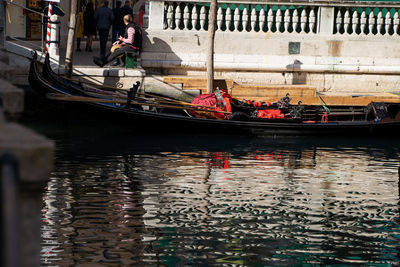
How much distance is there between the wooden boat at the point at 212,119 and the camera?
13.1 m

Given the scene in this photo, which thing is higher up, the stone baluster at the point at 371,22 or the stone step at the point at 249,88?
the stone baluster at the point at 371,22

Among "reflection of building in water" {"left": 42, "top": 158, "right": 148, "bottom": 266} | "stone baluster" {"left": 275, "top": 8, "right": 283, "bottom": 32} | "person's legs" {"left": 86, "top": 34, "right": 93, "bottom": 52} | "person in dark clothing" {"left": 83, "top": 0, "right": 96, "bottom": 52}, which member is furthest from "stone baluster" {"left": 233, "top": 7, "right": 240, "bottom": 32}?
"reflection of building in water" {"left": 42, "top": 158, "right": 148, "bottom": 266}

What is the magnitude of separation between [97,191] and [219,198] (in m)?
1.28

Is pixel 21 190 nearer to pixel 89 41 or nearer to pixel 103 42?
pixel 103 42

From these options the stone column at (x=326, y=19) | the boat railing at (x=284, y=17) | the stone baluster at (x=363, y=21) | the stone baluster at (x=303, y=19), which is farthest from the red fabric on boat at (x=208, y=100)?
the stone baluster at (x=363, y=21)

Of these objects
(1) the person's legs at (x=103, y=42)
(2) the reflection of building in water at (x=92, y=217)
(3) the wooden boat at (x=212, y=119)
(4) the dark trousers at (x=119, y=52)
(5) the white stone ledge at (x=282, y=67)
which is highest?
(1) the person's legs at (x=103, y=42)

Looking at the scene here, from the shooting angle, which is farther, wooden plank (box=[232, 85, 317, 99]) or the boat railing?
the boat railing

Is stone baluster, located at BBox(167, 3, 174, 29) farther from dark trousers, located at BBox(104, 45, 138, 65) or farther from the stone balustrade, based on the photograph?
dark trousers, located at BBox(104, 45, 138, 65)

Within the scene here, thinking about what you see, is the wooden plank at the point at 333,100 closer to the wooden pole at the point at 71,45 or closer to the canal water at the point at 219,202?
the canal water at the point at 219,202

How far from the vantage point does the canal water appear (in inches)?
242

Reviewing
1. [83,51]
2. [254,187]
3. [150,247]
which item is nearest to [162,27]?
[83,51]

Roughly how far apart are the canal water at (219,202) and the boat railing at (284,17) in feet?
9.74

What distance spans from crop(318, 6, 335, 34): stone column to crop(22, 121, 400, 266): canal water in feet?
9.89

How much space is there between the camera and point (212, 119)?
13.2 metres
